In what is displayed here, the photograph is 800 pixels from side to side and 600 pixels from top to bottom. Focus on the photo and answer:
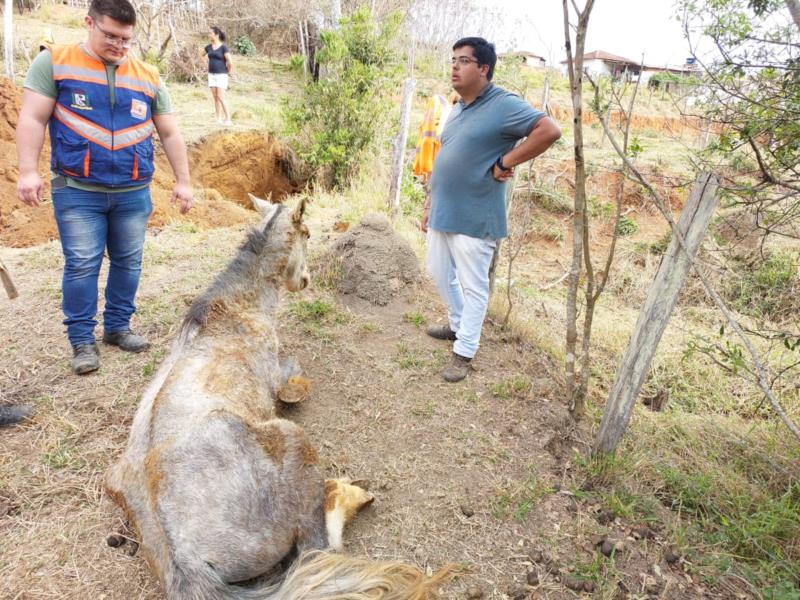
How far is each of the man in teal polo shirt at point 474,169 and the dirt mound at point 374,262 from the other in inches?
50.2

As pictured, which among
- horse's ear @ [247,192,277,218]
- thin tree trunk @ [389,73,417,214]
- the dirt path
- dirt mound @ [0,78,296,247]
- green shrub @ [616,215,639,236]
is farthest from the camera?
green shrub @ [616,215,639,236]

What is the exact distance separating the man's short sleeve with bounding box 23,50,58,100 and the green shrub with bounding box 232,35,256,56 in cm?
2167

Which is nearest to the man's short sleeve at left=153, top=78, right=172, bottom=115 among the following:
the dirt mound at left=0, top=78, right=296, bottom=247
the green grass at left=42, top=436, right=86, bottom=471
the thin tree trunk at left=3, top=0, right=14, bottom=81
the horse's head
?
the horse's head

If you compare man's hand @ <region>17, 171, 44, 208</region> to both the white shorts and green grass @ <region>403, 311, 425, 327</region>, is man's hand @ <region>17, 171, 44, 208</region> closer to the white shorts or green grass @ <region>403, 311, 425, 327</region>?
green grass @ <region>403, 311, 425, 327</region>

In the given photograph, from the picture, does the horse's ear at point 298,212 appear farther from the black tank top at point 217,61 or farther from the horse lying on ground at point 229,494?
the black tank top at point 217,61

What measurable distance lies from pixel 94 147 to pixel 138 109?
0.43 m

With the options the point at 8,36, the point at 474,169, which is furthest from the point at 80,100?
the point at 8,36

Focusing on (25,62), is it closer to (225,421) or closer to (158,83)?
(158,83)

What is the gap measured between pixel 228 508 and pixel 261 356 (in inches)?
53.0

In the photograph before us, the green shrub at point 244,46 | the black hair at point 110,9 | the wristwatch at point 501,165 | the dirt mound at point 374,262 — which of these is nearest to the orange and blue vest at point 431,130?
the dirt mound at point 374,262

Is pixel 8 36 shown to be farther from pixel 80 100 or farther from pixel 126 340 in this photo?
pixel 126 340

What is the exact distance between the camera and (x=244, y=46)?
72.4 feet

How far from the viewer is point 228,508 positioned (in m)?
2.19

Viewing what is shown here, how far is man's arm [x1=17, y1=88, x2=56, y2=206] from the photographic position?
10.6ft
